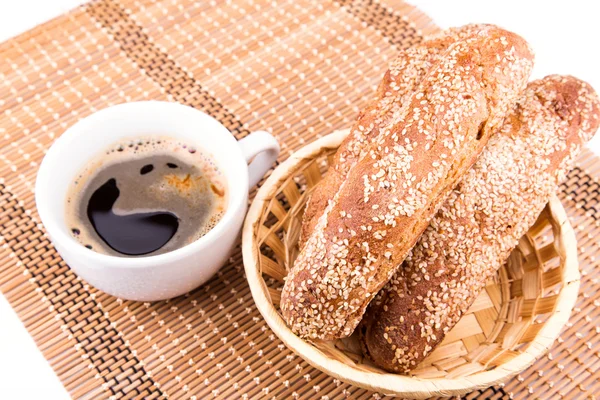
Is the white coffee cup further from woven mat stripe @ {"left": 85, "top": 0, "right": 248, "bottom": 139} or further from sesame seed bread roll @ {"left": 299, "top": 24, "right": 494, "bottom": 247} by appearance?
woven mat stripe @ {"left": 85, "top": 0, "right": 248, "bottom": 139}

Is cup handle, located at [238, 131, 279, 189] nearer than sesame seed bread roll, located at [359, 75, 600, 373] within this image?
No

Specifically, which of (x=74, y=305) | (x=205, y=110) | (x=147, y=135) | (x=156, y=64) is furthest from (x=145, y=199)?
(x=156, y=64)

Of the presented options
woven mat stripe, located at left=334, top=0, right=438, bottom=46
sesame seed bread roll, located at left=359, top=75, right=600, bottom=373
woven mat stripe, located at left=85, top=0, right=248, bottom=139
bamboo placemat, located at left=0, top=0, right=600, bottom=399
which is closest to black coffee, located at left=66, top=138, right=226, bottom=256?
bamboo placemat, located at left=0, top=0, right=600, bottom=399

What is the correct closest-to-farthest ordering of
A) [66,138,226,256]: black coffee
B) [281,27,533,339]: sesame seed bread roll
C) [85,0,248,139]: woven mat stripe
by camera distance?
[281,27,533,339]: sesame seed bread roll
[66,138,226,256]: black coffee
[85,0,248,139]: woven mat stripe

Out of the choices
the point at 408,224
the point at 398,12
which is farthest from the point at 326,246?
the point at 398,12

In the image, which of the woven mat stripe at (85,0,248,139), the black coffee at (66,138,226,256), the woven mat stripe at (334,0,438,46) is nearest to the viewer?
the black coffee at (66,138,226,256)

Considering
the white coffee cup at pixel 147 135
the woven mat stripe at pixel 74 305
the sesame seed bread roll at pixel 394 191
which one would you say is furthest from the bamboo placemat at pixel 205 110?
the sesame seed bread roll at pixel 394 191

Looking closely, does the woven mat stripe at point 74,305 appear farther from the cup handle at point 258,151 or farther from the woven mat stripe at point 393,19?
the woven mat stripe at point 393,19
